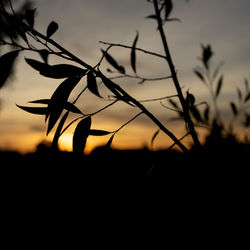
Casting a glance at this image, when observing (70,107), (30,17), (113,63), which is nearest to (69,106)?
(70,107)

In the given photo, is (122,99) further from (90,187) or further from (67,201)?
(67,201)

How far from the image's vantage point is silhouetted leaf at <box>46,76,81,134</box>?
0.57 meters

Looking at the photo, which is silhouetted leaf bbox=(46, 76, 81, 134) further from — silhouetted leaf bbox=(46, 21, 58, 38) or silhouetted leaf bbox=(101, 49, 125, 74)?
silhouetted leaf bbox=(101, 49, 125, 74)

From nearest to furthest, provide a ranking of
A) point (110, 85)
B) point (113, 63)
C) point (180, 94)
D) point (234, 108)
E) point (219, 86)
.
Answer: point (110, 85) → point (180, 94) → point (113, 63) → point (219, 86) → point (234, 108)

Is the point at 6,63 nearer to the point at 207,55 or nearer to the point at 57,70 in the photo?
the point at 57,70

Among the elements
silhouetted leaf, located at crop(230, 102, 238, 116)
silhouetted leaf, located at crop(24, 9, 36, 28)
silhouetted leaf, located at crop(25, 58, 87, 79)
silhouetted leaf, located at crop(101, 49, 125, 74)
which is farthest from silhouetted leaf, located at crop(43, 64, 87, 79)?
silhouetted leaf, located at crop(230, 102, 238, 116)

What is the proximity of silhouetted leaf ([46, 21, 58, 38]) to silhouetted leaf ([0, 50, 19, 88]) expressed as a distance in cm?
9

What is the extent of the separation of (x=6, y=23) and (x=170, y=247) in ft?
3.50

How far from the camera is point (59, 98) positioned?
57 centimetres

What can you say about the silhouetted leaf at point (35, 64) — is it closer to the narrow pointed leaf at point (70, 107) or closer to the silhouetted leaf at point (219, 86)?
the narrow pointed leaf at point (70, 107)

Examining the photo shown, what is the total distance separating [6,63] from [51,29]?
0.46 ft

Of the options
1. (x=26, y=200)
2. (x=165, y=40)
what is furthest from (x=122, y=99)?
(x=26, y=200)

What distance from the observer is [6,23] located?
0.65 metres

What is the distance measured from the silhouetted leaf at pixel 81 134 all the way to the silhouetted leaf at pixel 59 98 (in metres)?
Result: 0.07
